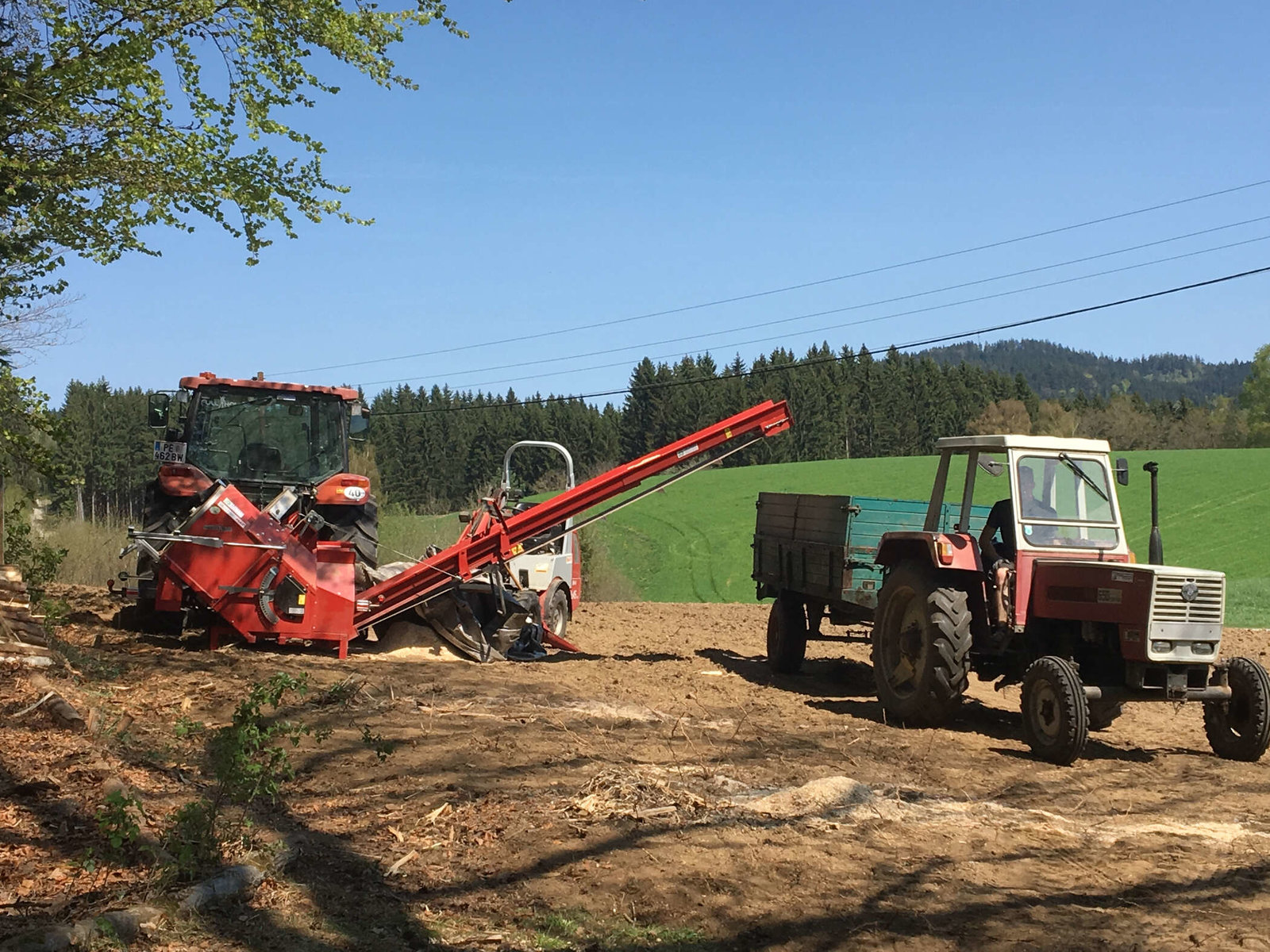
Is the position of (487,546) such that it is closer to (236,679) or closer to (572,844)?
(236,679)

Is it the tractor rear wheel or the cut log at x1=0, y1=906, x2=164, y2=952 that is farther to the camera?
the tractor rear wheel

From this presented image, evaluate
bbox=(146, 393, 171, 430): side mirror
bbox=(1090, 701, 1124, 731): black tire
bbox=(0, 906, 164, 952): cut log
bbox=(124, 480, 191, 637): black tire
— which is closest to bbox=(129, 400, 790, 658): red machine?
bbox=(124, 480, 191, 637): black tire

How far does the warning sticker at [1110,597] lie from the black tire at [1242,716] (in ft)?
3.38

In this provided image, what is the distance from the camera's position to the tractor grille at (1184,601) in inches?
305

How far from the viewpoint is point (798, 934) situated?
164 inches

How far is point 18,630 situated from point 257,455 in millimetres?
4438

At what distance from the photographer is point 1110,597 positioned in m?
7.99

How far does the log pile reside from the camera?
757cm

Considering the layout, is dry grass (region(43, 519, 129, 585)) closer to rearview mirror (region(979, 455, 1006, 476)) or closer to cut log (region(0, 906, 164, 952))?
rearview mirror (region(979, 455, 1006, 476))

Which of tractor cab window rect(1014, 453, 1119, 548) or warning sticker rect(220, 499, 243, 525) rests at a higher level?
tractor cab window rect(1014, 453, 1119, 548)

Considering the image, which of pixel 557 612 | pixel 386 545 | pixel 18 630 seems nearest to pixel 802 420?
pixel 386 545

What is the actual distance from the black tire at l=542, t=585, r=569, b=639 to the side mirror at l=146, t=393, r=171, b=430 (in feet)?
14.8

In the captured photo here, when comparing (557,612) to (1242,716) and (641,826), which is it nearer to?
(1242,716)

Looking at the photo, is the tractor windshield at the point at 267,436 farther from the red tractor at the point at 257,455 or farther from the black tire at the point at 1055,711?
the black tire at the point at 1055,711
